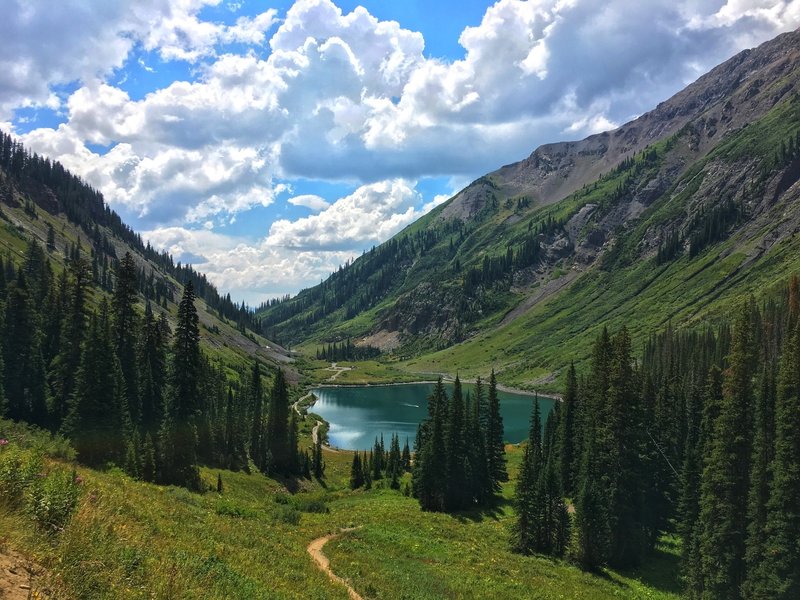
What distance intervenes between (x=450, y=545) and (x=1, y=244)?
193415mm

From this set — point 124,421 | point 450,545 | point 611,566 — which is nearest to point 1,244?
point 124,421

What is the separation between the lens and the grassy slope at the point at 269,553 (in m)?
11.0

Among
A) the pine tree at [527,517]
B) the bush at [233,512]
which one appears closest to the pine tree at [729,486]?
the pine tree at [527,517]

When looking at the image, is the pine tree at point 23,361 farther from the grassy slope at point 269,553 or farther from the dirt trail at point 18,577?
the dirt trail at point 18,577

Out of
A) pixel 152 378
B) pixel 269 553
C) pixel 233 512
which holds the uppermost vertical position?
pixel 152 378

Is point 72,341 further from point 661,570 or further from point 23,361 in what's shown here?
point 661,570

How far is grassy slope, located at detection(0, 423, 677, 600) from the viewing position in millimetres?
11047

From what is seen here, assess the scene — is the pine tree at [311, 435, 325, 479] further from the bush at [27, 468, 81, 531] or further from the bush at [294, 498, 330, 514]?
the bush at [27, 468, 81, 531]

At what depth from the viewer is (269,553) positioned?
21.4 meters

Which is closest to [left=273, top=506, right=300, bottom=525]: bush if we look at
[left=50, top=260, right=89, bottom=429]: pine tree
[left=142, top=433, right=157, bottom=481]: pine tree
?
[left=142, top=433, right=157, bottom=481]: pine tree

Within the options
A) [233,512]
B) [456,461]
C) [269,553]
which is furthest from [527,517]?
[269,553]

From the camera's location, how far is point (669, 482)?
5709 cm

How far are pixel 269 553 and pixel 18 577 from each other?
45.2ft

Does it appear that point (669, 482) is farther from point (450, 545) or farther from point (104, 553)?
point (104, 553)
